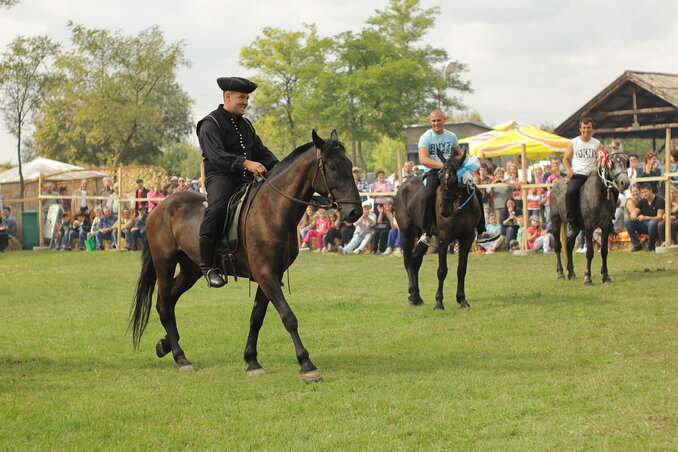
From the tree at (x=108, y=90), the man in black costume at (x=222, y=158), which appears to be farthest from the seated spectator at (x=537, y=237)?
the tree at (x=108, y=90)

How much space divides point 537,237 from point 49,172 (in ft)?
102

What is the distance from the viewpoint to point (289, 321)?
809 centimetres

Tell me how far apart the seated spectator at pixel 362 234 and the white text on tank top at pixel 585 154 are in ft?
32.5

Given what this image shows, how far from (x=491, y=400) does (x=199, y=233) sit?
3574 mm

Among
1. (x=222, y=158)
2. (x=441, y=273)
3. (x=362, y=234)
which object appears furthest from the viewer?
(x=362, y=234)

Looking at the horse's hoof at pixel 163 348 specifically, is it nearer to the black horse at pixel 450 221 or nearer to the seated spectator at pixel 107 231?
the black horse at pixel 450 221

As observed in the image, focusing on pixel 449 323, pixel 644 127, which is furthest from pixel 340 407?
pixel 644 127

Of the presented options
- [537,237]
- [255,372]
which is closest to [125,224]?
[537,237]

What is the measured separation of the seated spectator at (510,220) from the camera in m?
22.5

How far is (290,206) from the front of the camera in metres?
8.42

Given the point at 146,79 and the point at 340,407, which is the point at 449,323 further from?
the point at 146,79

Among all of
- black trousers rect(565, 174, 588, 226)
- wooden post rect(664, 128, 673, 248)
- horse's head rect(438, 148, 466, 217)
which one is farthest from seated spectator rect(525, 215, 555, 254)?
horse's head rect(438, 148, 466, 217)

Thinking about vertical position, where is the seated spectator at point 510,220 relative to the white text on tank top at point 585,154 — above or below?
below

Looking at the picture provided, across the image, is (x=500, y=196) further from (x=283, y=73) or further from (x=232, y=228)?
(x=283, y=73)
